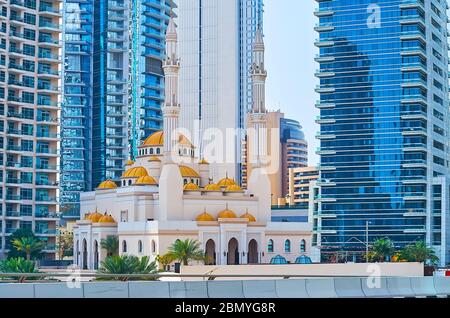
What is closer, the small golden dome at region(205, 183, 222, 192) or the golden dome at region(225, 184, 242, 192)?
the small golden dome at region(205, 183, 222, 192)

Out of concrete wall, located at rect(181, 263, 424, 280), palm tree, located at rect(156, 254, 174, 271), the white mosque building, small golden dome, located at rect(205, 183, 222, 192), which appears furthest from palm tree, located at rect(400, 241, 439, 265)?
concrete wall, located at rect(181, 263, 424, 280)

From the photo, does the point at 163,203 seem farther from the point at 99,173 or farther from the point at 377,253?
the point at 99,173

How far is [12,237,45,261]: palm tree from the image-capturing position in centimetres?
4194

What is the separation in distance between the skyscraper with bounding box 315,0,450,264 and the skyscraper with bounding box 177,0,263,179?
8.07 meters

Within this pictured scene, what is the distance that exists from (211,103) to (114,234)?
473 inches

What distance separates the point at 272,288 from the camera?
27.1 feet

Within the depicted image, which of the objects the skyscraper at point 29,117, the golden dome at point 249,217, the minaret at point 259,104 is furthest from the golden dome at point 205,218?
the skyscraper at point 29,117

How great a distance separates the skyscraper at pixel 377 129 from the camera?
195ft

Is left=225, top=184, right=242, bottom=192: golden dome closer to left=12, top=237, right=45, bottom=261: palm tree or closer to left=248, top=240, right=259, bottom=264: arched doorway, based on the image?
left=248, top=240, right=259, bottom=264: arched doorway

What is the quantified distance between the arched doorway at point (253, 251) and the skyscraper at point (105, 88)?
2417cm

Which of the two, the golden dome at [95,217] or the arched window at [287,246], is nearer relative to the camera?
the golden dome at [95,217]

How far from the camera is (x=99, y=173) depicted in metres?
69.1

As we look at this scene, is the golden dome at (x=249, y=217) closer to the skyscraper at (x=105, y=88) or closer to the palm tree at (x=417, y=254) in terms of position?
the palm tree at (x=417, y=254)
